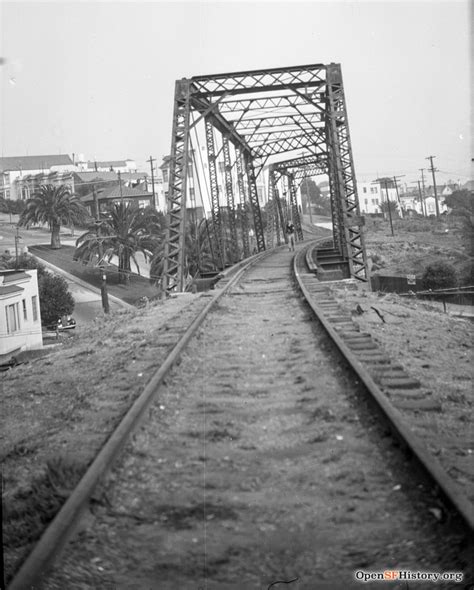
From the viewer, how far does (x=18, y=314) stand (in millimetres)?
18953

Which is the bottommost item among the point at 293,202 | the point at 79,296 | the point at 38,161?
the point at 79,296

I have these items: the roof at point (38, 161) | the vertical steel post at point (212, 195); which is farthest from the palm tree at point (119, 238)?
the roof at point (38, 161)

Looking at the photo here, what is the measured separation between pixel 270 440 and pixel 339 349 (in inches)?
97.5

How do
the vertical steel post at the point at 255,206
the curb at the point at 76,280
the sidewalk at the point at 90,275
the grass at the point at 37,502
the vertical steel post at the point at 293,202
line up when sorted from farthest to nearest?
1. the vertical steel post at the point at 293,202
2. the vertical steel post at the point at 255,206
3. the sidewalk at the point at 90,275
4. the curb at the point at 76,280
5. the grass at the point at 37,502

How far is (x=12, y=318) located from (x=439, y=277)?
25.7 m

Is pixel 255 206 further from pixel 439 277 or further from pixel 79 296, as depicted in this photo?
pixel 439 277

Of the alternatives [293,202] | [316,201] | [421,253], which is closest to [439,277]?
[421,253]

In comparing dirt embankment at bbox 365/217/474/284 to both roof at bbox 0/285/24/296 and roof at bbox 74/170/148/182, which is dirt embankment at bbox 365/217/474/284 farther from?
roof at bbox 74/170/148/182

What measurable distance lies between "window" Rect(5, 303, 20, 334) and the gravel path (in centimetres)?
1287

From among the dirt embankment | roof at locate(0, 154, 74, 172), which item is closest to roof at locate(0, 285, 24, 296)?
the dirt embankment

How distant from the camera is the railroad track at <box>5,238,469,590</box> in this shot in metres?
2.98

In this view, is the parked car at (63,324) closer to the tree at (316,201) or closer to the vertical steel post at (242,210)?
the vertical steel post at (242,210)

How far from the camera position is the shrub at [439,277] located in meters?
36.5

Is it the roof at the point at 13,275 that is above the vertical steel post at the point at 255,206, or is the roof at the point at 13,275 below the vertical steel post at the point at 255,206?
below
